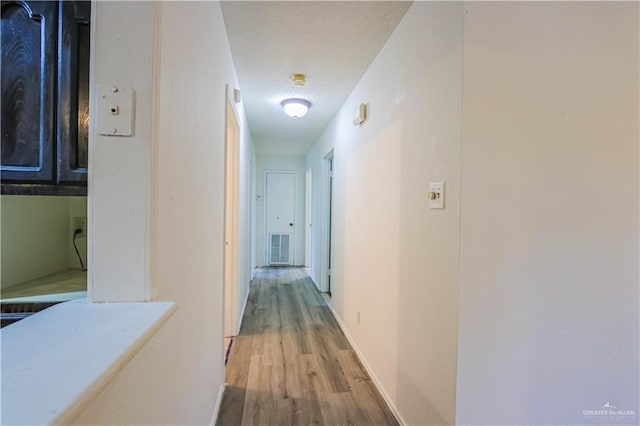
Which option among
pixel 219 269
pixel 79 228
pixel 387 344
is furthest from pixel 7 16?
pixel 387 344

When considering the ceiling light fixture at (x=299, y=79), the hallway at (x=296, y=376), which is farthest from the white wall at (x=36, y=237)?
the ceiling light fixture at (x=299, y=79)

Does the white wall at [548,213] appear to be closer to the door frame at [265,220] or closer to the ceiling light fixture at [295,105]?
the ceiling light fixture at [295,105]

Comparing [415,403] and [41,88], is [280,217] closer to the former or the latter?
[415,403]

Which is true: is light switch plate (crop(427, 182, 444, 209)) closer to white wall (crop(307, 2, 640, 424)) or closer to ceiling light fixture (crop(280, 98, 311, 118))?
white wall (crop(307, 2, 640, 424))

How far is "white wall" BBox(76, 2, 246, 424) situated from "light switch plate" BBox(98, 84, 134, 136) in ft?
0.11

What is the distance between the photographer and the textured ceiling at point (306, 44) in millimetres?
1646

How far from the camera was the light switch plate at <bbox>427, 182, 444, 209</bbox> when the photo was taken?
131 centimetres

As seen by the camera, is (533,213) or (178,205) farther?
(533,213)

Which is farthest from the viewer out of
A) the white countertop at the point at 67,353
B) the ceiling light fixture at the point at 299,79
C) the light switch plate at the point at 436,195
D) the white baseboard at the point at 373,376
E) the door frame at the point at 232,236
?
the door frame at the point at 232,236

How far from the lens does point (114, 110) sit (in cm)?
74

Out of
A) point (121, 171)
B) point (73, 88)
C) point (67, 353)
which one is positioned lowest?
point (67, 353)

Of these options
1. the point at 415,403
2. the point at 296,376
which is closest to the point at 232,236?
the point at 296,376

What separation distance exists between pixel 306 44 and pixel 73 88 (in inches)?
59.9

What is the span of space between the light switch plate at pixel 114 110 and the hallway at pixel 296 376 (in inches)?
68.9
